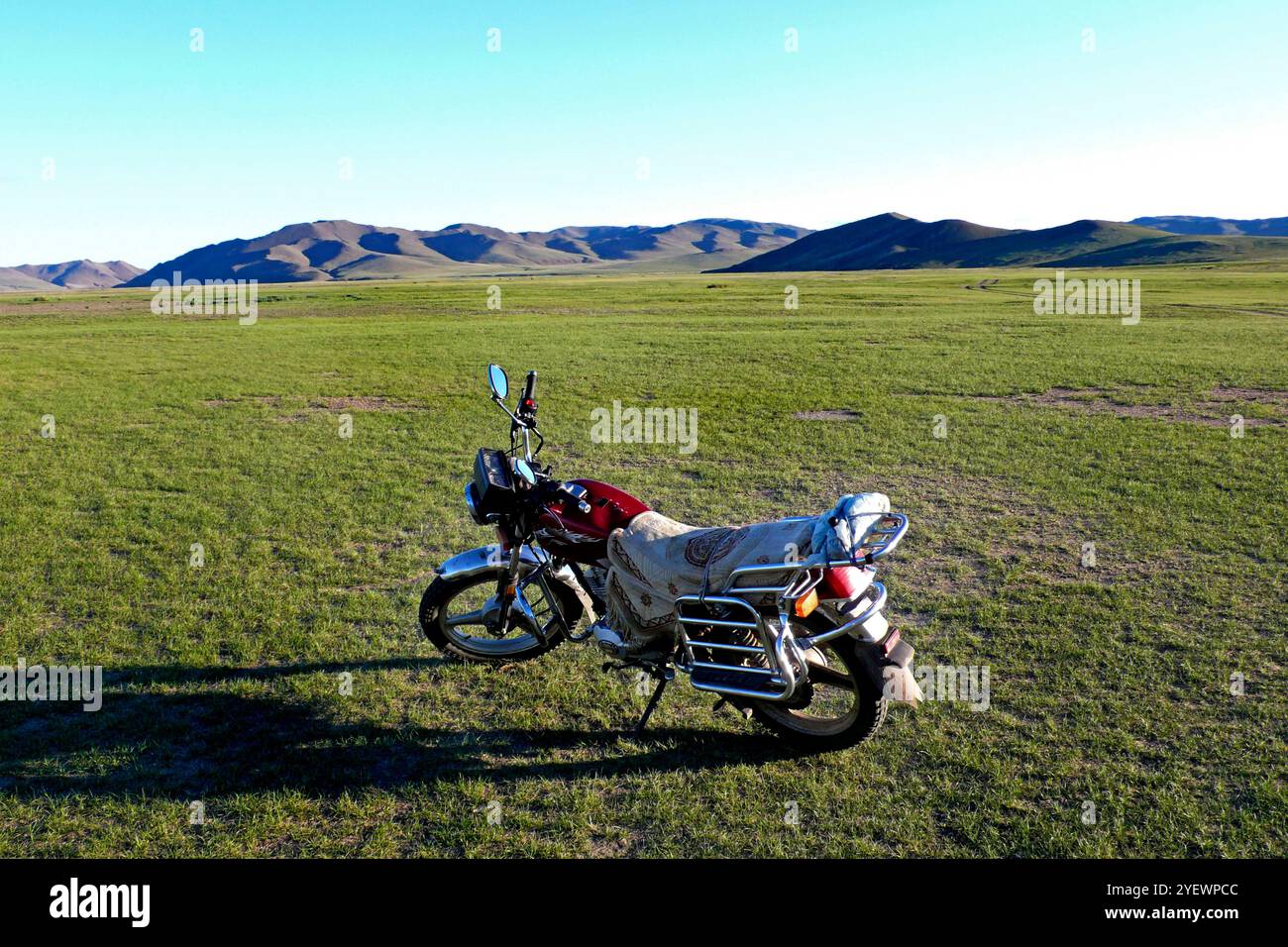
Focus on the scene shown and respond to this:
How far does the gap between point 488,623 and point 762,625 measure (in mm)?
2325

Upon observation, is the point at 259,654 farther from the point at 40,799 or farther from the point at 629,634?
the point at 629,634

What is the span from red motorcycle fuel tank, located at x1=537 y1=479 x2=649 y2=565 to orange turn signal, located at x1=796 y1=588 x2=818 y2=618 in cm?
125

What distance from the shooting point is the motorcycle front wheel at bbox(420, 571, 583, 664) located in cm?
611

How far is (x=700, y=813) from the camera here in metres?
4.68

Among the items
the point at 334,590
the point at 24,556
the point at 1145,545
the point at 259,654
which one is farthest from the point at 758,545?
the point at 24,556

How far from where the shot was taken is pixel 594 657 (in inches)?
258

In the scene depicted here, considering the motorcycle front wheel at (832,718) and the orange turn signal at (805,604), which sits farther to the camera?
the motorcycle front wheel at (832,718)
